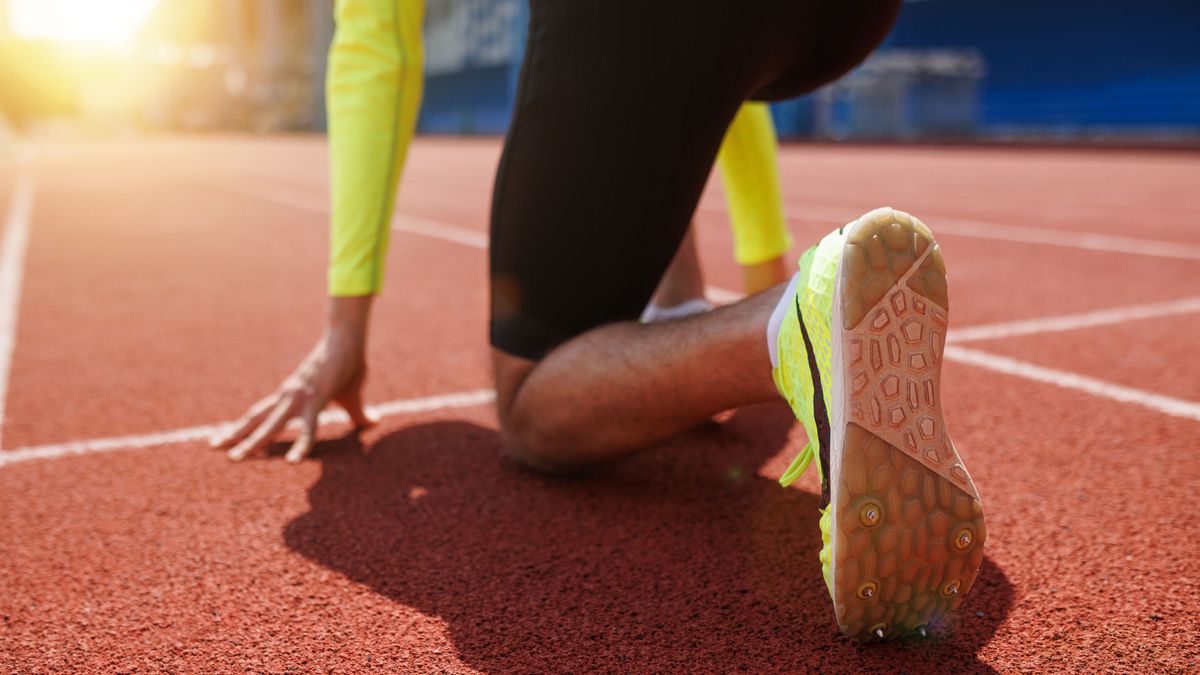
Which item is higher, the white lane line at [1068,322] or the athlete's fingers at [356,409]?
the athlete's fingers at [356,409]

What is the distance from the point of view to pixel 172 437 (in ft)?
7.14

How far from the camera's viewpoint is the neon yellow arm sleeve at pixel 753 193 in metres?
2.42

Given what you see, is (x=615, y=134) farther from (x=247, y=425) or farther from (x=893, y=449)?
(x=247, y=425)

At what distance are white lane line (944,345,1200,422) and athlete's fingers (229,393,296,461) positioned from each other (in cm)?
174

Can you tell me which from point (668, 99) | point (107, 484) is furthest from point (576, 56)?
point (107, 484)

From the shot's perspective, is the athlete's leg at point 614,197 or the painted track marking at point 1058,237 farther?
the painted track marking at point 1058,237

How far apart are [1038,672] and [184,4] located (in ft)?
254

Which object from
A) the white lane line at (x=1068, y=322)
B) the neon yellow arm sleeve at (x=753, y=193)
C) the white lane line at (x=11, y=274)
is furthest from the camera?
the white lane line at (x=1068, y=322)

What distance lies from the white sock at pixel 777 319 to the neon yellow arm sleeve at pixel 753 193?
1100mm

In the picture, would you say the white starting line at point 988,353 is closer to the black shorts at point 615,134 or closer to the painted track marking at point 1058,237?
the painted track marking at point 1058,237

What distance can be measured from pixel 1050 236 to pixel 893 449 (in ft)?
16.1

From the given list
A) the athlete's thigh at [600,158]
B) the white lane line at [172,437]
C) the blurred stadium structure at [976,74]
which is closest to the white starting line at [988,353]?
the white lane line at [172,437]

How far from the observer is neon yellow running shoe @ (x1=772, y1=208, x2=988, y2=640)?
3.74 ft

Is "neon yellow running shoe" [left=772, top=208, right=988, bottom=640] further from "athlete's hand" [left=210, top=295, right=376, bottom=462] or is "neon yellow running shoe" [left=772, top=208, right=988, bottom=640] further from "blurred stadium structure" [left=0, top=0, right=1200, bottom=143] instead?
"blurred stadium structure" [left=0, top=0, right=1200, bottom=143]
